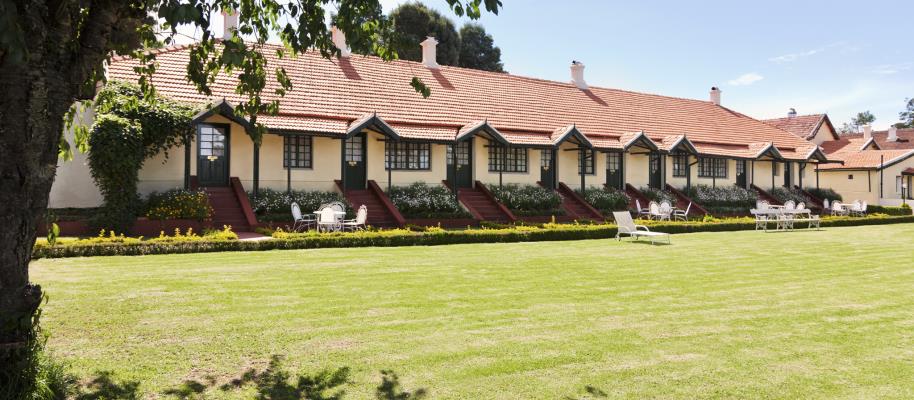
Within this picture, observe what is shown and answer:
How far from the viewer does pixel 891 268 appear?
35.7 feet

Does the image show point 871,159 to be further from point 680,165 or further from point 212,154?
point 212,154

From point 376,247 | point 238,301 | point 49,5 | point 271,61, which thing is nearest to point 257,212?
point 376,247

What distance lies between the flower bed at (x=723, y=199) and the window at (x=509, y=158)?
362 inches

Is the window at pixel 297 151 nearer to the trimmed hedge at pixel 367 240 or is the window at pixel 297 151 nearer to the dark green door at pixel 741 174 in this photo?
the trimmed hedge at pixel 367 240

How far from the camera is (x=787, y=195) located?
110 ft

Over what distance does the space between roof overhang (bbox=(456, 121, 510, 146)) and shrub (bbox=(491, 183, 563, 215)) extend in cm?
206

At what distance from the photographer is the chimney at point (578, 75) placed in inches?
1363

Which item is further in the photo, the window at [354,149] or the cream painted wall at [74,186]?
the window at [354,149]

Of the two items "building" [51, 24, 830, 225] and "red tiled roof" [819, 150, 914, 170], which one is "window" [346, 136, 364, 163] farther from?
"red tiled roof" [819, 150, 914, 170]

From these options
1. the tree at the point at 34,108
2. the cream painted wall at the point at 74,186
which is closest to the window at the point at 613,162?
the cream painted wall at the point at 74,186

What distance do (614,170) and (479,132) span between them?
8.96 metres

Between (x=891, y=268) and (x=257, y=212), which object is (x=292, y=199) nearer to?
(x=257, y=212)

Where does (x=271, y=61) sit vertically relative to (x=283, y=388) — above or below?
above

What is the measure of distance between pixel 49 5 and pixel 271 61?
20.6 metres
